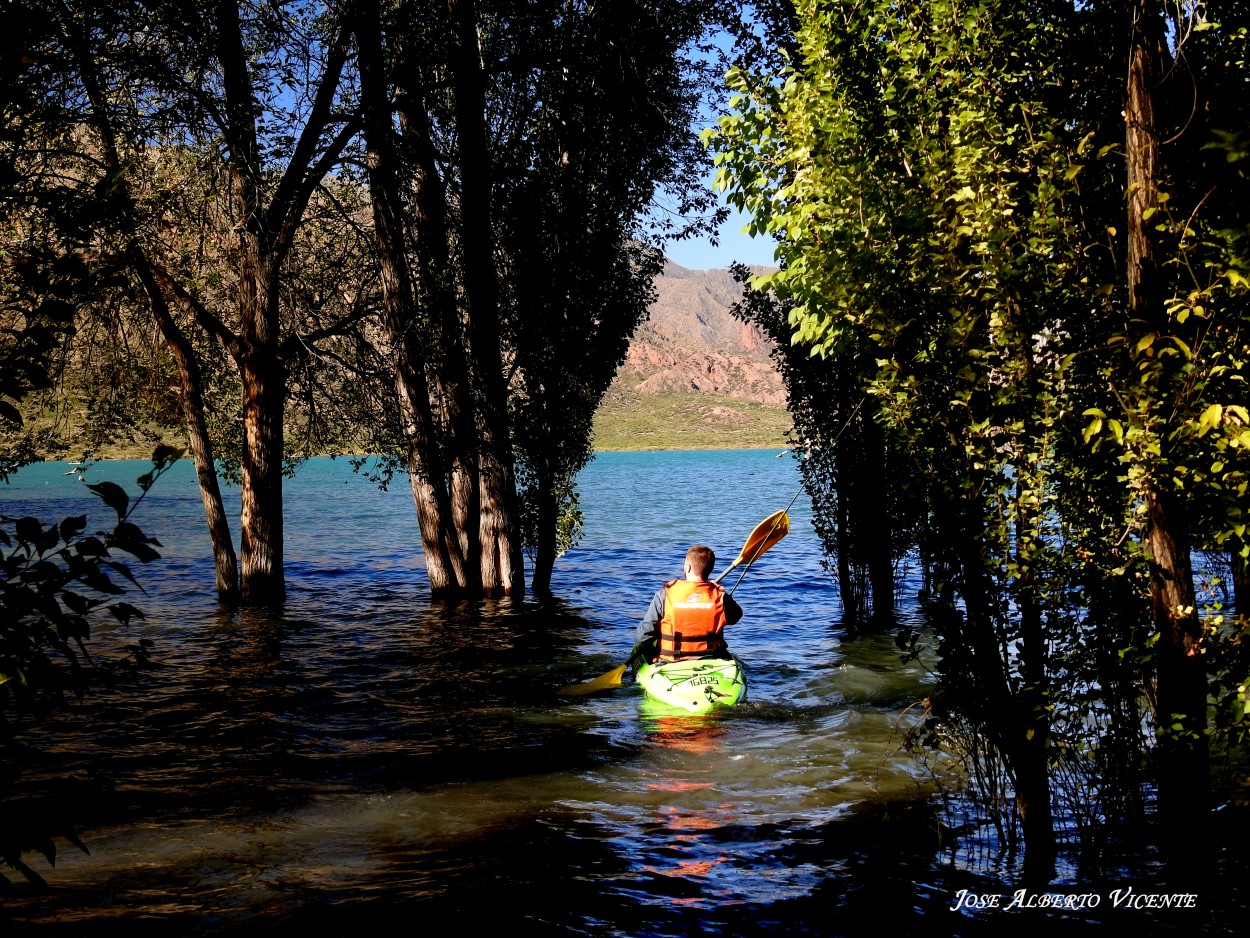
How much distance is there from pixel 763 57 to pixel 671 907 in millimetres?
13648

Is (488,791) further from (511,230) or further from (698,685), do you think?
(511,230)

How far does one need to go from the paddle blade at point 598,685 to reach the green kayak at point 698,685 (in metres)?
1.28

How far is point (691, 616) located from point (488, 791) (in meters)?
4.07

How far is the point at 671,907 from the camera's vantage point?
21.3 feet

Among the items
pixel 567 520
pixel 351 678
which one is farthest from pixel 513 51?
pixel 351 678

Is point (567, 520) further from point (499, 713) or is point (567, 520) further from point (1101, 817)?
point (1101, 817)

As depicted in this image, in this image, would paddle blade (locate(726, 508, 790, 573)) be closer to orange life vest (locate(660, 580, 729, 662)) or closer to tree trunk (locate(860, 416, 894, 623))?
tree trunk (locate(860, 416, 894, 623))

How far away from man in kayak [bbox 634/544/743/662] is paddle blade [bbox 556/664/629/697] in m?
1.07

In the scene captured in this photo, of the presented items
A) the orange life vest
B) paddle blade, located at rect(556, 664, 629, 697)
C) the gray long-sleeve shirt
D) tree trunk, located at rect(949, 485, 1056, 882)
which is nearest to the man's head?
the orange life vest

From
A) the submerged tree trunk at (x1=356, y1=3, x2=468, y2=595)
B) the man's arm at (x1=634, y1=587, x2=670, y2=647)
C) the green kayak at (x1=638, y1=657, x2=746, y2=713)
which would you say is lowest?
the green kayak at (x1=638, y1=657, x2=746, y2=713)

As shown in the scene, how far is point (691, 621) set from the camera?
40.7 ft

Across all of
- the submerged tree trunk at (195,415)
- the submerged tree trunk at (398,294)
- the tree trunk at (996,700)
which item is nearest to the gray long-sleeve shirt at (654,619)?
the tree trunk at (996,700)

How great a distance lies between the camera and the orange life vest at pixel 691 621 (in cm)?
1230

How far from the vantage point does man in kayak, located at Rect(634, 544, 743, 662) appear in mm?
12258
